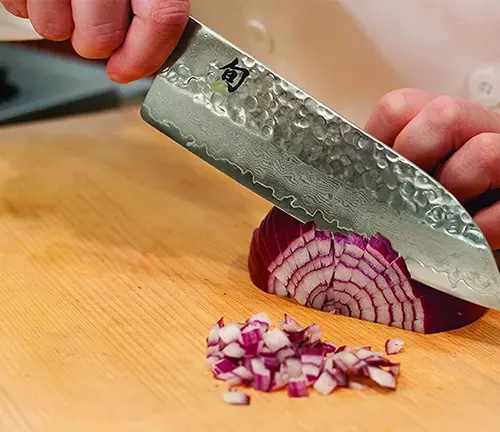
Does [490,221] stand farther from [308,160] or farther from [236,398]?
[236,398]

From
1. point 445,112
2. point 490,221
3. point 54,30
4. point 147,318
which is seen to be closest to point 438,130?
point 445,112

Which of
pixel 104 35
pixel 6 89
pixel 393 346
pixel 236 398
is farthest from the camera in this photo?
pixel 6 89

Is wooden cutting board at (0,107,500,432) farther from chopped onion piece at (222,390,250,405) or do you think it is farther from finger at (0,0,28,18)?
finger at (0,0,28,18)

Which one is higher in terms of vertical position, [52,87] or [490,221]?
[490,221]

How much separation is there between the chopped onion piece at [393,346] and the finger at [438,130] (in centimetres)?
31

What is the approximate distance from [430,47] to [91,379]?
110cm

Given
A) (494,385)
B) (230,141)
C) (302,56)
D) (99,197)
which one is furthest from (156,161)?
(494,385)

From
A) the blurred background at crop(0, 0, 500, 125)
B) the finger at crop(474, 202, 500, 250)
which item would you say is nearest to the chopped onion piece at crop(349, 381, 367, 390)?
the finger at crop(474, 202, 500, 250)

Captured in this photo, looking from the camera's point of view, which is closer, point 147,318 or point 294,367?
point 294,367

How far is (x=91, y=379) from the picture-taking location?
112 cm

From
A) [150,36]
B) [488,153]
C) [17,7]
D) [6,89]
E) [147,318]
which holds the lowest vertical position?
[6,89]

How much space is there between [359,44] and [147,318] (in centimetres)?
92

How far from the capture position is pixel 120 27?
1.33 meters

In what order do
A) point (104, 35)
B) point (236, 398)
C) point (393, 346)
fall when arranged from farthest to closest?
point (104, 35) < point (393, 346) < point (236, 398)
